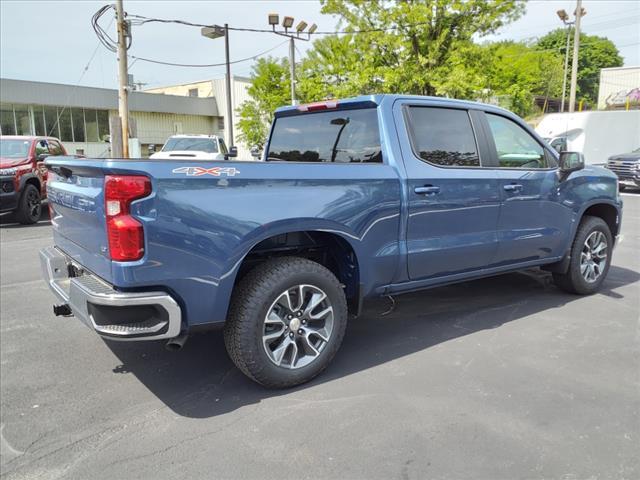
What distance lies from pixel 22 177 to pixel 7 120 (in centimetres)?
2177

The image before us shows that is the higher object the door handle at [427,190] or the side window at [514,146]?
the side window at [514,146]

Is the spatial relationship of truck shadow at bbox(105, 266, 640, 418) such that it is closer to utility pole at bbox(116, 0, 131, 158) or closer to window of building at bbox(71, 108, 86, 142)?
utility pole at bbox(116, 0, 131, 158)

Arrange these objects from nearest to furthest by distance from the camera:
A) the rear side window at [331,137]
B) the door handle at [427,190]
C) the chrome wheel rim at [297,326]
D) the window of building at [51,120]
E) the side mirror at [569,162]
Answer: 1. the chrome wheel rim at [297,326]
2. the door handle at [427,190]
3. the rear side window at [331,137]
4. the side mirror at [569,162]
5. the window of building at [51,120]

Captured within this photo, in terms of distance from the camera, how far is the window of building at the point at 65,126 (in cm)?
3109

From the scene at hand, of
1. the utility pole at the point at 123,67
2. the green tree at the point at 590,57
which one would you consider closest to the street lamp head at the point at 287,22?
the utility pole at the point at 123,67

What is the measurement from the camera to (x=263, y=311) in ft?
10.2

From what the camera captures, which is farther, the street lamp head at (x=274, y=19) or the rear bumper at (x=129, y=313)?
the street lamp head at (x=274, y=19)

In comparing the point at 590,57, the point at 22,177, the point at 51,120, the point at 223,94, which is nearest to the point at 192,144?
the point at 22,177

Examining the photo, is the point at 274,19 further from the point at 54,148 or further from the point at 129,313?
the point at 129,313

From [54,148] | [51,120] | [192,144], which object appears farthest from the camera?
[51,120]

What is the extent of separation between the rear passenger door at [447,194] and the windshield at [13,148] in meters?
10.5

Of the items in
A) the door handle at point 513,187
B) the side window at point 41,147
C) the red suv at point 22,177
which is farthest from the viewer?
the side window at point 41,147

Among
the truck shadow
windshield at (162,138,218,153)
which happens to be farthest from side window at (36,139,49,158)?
the truck shadow

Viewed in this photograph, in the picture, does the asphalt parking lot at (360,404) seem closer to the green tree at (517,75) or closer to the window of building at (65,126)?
the green tree at (517,75)
